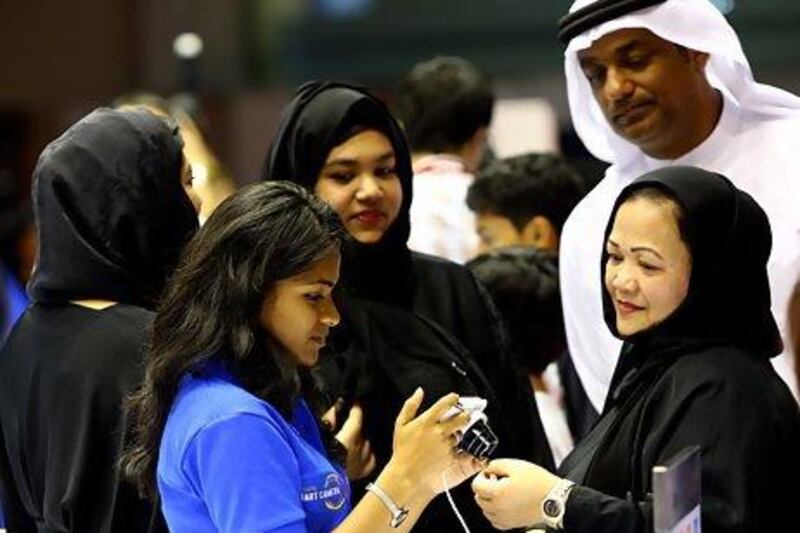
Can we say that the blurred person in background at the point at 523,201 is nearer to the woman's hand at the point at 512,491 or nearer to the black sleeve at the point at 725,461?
the woman's hand at the point at 512,491

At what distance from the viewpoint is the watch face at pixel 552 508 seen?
3.22 metres

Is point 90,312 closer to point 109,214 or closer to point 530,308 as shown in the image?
point 109,214

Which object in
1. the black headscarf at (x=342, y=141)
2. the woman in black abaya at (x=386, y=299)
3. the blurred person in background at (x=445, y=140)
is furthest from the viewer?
the blurred person in background at (x=445, y=140)

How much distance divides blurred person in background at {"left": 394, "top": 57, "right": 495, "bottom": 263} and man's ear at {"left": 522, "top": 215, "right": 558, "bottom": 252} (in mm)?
199

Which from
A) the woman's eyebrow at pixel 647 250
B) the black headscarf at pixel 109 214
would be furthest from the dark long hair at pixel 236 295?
the woman's eyebrow at pixel 647 250

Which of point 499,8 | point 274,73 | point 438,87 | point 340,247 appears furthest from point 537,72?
point 340,247

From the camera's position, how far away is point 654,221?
→ 3.34 m

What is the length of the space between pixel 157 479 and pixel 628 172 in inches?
61.6

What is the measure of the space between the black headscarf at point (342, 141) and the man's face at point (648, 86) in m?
0.47

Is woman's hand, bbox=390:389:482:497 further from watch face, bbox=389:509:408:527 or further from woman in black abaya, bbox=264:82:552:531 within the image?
woman in black abaya, bbox=264:82:552:531

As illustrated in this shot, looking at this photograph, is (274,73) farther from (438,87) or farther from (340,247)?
(340,247)

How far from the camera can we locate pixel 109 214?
3.58 metres

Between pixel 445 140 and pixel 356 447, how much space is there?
7.13 feet

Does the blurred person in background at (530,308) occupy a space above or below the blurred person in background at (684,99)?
below
